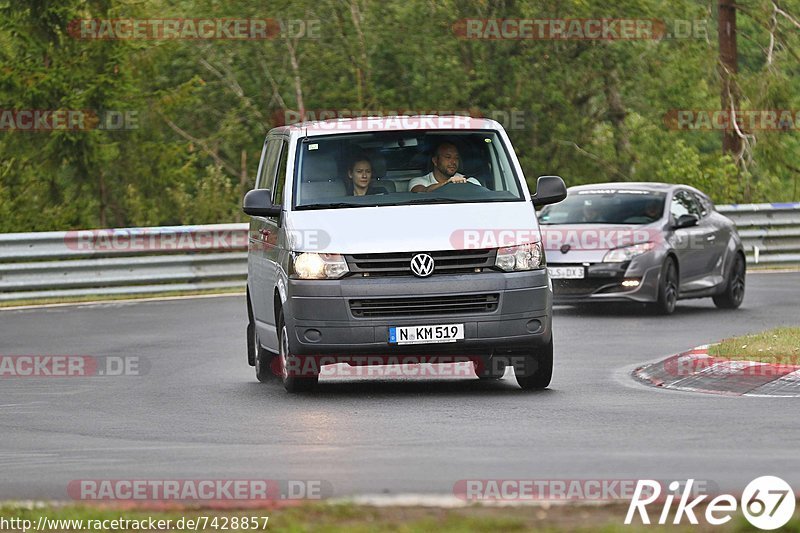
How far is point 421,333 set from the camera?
1308cm

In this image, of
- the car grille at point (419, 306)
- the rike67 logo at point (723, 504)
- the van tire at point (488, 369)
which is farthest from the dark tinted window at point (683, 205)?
the rike67 logo at point (723, 504)

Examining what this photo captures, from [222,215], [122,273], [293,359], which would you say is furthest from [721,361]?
[222,215]

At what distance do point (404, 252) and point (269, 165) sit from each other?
3060 mm

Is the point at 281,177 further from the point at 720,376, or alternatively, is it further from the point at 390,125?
the point at 720,376

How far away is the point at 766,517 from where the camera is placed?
711 centimetres

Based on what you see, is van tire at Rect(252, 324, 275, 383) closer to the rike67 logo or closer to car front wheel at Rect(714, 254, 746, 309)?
the rike67 logo

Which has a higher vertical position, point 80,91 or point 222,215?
point 80,91

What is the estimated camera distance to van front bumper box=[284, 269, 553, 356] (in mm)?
13062

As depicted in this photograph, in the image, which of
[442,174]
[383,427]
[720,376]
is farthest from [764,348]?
[383,427]

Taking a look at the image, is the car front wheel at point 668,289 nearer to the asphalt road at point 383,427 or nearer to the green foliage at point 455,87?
the asphalt road at point 383,427

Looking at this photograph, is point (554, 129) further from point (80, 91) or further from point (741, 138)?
point (80, 91)

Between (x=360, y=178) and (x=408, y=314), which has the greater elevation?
(x=360, y=178)

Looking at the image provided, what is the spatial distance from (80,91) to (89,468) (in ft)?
72.8

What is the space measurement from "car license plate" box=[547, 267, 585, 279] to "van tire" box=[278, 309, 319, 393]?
27.2 feet
